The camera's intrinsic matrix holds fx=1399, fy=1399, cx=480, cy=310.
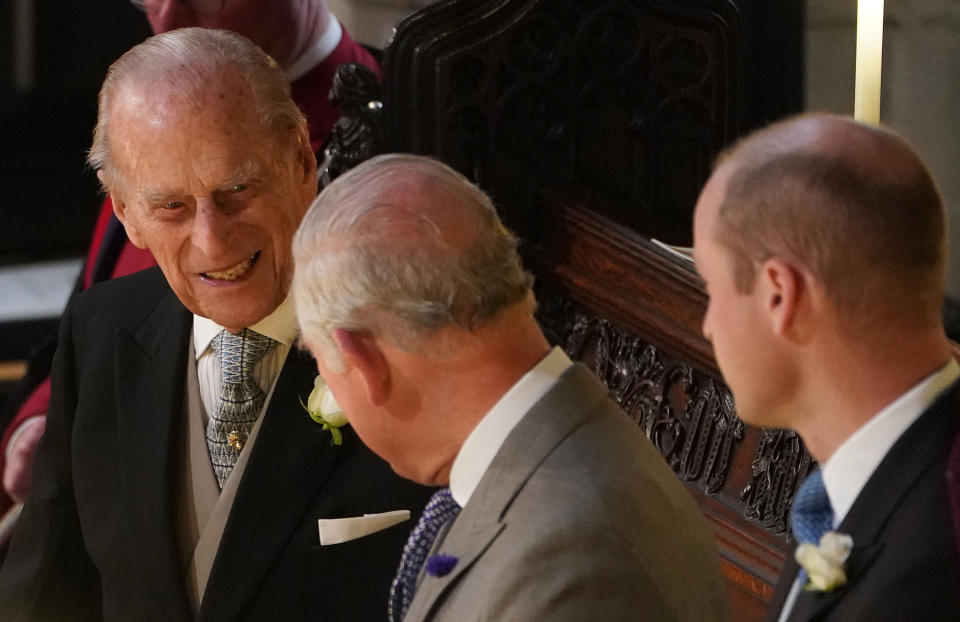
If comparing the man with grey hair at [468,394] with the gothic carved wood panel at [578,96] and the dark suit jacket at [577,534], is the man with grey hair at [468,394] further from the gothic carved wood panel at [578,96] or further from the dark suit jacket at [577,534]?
the gothic carved wood panel at [578,96]

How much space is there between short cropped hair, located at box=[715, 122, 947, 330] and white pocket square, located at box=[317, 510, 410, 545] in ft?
2.79

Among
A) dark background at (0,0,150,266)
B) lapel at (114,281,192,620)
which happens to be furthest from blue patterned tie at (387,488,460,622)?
dark background at (0,0,150,266)

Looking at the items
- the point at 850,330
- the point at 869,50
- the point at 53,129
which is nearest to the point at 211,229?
the point at 850,330

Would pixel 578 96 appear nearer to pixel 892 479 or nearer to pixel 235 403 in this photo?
pixel 235 403

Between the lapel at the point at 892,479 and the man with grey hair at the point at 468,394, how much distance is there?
19cm

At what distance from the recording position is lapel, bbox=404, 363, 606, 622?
1.69 m

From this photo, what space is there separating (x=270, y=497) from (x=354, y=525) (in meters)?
0.15

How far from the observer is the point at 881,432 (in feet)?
5.35

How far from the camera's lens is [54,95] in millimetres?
4969

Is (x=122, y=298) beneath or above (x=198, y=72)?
beneath

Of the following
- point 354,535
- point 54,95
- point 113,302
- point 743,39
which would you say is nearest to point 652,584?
point 354,535

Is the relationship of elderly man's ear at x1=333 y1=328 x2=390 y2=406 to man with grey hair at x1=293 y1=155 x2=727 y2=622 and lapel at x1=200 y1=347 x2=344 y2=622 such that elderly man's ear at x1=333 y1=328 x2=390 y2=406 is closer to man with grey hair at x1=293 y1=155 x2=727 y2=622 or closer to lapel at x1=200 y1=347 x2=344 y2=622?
man with grey hair at x1=293 y1=155 x2=727 y2=622

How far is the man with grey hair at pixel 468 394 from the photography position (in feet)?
5.41

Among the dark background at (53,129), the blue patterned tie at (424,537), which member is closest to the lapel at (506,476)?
the blue patterned tie at (424,537)
